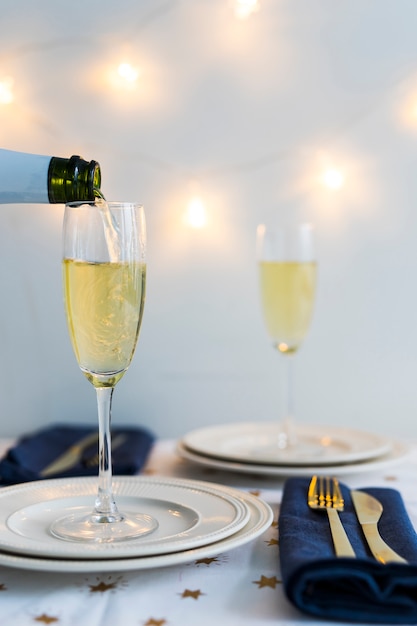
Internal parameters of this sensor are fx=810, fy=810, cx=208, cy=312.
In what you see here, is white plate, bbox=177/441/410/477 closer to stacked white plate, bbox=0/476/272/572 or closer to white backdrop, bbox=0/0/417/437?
stacked white plate, bbox=0/476/272/572

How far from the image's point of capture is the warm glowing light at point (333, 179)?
5.23 feet

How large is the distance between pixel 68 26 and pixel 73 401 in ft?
2.39

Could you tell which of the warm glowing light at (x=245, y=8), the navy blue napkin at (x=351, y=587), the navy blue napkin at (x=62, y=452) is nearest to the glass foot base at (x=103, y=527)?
the navy blue napkin at (x=351, y=587)

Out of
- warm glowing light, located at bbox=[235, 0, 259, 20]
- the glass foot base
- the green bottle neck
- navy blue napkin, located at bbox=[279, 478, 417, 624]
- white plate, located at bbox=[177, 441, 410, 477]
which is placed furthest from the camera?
warm glowing light, located at bbox=[235, 0, 259, 20]

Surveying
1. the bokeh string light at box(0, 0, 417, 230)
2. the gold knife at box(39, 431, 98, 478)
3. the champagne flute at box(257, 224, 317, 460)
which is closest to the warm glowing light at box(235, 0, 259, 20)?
the bokeh string light at box(0, 0, 417, 230)

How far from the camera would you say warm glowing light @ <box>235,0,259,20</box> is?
155 cm

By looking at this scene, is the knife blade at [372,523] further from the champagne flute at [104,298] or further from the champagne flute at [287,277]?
the champagne flute at [287,277]

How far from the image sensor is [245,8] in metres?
1.55

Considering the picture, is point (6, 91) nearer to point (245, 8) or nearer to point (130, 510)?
point (245, 8)

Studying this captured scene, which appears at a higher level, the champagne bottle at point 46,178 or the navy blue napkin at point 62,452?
the champagne bottle at point 46,178

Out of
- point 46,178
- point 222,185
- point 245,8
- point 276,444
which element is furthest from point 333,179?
point 46,178

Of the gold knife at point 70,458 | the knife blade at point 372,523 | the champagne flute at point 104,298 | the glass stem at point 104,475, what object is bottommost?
the gold knife at point 70,458

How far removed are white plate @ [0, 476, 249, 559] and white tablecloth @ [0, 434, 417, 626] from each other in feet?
0.11

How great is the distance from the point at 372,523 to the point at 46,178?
539mm
